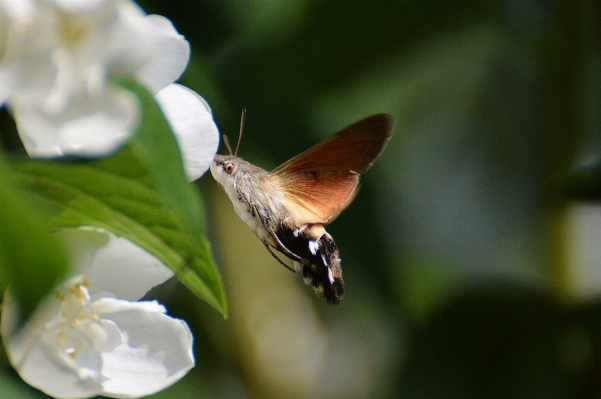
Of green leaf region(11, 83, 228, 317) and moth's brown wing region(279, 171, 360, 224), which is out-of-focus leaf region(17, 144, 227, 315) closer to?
green leaf region(11, 83, 228, 317)

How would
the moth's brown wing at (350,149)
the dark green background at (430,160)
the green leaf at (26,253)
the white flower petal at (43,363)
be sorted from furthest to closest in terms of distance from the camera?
the dark green background at (430,160) < the moth's brown wing at (350,149) < the white flower petal at (43,363) < the green leaf at (26,253)

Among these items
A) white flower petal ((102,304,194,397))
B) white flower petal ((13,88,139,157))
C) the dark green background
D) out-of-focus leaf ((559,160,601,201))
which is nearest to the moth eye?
the dark green background

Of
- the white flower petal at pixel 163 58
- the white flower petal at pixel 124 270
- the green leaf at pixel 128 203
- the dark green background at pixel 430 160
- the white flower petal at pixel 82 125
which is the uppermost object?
the white flower petal at pixel 163 58

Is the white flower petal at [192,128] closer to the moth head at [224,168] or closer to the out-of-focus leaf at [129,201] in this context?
the out-of-focus leaf at [129,201]

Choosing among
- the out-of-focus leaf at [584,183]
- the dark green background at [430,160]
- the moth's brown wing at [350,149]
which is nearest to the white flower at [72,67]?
the moth's brown wing at [350,149]

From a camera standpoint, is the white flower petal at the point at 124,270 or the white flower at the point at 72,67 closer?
the white flower at the point at 72,67

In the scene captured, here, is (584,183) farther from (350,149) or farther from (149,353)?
(149,353)
